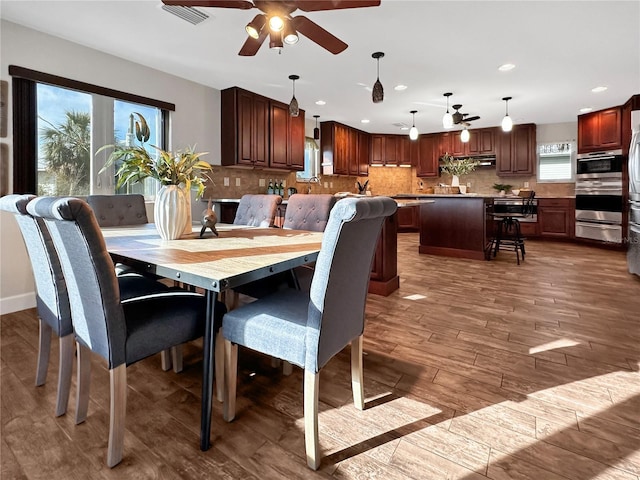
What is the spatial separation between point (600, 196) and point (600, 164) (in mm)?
530

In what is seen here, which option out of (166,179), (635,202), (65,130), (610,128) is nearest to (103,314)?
(166,179)

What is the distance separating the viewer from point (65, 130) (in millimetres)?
3230

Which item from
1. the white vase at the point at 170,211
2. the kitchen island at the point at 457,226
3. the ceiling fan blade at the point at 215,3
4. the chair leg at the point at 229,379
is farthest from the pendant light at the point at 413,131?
the chair leg at the point at 229,379

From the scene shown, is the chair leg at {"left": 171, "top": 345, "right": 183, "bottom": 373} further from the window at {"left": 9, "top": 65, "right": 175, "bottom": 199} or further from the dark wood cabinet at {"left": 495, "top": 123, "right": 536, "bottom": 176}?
the dark wood cabinet at {"left": 495, "top": 123, "right": 536, "bottom": 176}

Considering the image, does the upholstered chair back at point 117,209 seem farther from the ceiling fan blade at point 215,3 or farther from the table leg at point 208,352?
the table leg at point 208,352

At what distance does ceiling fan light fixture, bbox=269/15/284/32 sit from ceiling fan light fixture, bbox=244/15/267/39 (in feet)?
0.33

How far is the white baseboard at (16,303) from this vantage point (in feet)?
9.25

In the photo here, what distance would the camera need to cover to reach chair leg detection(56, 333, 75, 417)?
143 cm

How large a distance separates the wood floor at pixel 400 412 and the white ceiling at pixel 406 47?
241 centimetres

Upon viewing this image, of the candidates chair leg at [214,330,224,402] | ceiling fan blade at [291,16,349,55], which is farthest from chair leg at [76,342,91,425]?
ceiling fan blade at [291,16,349,55]

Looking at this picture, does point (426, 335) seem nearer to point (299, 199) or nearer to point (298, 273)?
point (298, 273)

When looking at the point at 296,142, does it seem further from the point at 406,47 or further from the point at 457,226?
the point at 457,226

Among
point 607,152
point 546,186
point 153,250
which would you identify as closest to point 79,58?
point 153,250

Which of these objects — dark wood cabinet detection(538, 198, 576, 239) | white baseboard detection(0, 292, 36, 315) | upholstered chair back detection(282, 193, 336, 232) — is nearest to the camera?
upholstered chair back detection(282, 193, 336, 232)
